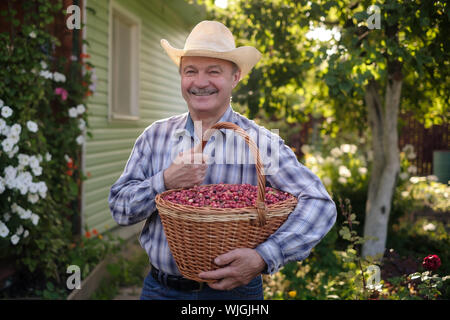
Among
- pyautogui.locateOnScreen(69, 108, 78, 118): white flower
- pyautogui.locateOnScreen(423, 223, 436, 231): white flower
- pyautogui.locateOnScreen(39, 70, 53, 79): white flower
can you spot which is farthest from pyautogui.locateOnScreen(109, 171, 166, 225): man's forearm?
pyautogui.locateOnScreen(423, 223, 436, 231): white flower

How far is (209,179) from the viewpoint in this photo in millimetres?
1876

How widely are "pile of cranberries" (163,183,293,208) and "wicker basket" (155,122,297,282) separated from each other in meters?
0.06

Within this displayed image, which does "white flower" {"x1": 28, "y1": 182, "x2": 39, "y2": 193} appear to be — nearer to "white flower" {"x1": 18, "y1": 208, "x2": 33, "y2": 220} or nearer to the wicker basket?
A: "white flower" {"x1": 18, "y1": 208, "x2": 33, "y2": 220}

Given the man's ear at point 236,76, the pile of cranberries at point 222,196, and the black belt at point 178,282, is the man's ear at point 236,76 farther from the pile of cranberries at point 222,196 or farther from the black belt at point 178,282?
the black belt at point 178,282

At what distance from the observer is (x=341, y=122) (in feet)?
18.7

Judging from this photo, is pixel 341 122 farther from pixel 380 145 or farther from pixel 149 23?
pixel 149 23

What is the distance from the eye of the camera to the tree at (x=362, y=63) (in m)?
3.06

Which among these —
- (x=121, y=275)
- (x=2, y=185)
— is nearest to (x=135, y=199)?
(x=2, y=185)

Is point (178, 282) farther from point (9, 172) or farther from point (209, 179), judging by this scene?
point (9, 172)

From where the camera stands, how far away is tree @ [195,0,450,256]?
3.06 meters

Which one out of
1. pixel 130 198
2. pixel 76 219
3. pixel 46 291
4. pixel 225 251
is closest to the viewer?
pixel 225 251

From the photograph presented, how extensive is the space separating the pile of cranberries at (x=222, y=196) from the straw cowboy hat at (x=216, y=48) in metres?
0.51
